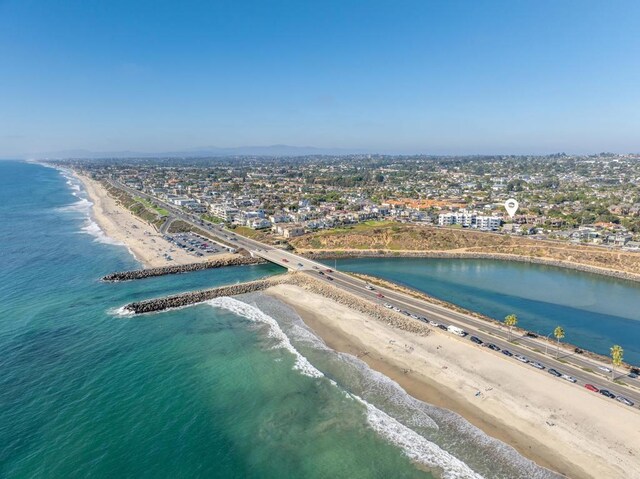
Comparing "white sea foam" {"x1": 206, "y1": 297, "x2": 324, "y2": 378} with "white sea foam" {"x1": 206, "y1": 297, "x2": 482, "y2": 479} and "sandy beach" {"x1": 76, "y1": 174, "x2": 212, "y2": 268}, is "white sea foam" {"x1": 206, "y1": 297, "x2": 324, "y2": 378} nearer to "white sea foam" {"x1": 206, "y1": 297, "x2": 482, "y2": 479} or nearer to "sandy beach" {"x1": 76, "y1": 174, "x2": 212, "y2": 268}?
"white sea foam" {"x1": 206, "y1": 297, "x2": 482, "y2": 479}

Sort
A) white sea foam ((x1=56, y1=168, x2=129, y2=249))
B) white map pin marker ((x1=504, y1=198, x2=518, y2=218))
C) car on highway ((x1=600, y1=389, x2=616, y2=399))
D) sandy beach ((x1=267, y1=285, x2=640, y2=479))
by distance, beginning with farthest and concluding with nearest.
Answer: white map pin marker ((x1=504, y1=198, x2=518, y2=218)) < white sea foam ((x1=56, y1=168, x2=129, y2=249)) < car on highway ((x1=600, y1=389, x2=616, y2=399)) < sandy beach ((x1=267, y1=285, x2=640, y2=479))

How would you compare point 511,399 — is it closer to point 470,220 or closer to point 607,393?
point 607,393

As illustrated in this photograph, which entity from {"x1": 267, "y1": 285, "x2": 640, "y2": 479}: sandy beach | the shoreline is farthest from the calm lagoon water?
{"x1": 267, "y1": 285, "x2": 640, "y2": 479}: sandy beach

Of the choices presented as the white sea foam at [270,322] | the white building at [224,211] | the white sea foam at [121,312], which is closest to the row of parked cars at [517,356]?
the white sea foam at [270,322]

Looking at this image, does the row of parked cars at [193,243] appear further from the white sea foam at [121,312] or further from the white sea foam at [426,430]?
the white sea foam at [426,430]

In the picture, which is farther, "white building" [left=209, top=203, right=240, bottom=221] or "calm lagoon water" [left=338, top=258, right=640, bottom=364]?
"white building" [left=209, top=203, right=240, bottom=221]

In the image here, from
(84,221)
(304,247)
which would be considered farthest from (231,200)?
(304,247)
